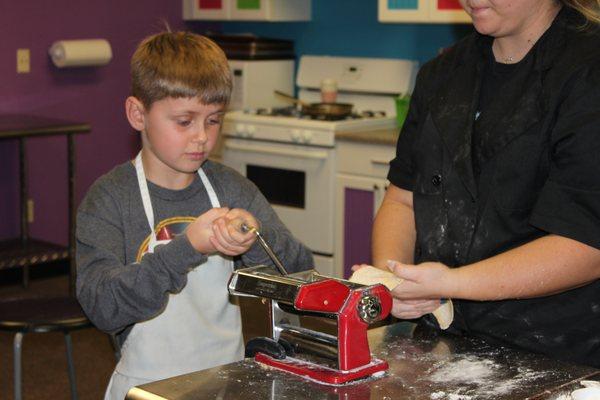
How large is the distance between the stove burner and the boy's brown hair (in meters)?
2.57

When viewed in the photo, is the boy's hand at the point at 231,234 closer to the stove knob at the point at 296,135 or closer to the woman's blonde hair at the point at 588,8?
the woman's blonde hair at the point at 588,8

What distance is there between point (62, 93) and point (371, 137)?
5.92ft

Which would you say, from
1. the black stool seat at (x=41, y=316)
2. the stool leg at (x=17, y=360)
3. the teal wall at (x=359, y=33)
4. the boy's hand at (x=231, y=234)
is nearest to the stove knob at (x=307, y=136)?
the teal wall at (x=359, y=33)

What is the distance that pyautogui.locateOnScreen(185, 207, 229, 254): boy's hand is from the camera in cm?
178

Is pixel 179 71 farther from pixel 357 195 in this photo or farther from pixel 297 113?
pixel 297 113

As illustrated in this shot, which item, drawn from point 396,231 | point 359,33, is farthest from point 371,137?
point 396,231

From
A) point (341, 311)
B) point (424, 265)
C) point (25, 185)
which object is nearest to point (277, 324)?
point (341, 311)

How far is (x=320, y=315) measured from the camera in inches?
61.7

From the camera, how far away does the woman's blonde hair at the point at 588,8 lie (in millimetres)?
A: 1744

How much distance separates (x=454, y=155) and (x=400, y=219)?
0.21m

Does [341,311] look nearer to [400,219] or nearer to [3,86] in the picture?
[400,219]

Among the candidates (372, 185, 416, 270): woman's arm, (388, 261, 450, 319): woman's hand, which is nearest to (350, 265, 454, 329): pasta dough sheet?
(388, 261, 450, 319): woman's hand

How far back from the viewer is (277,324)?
5.40 ft

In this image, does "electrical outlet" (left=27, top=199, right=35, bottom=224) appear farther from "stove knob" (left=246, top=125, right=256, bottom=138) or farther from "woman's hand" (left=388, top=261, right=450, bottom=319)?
"woman's hand" (left=388, top=261, right=450, bottom=319)
